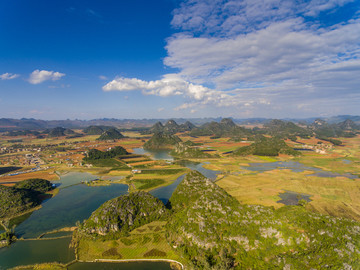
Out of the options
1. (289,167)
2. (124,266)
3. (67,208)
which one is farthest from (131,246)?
(289,167)

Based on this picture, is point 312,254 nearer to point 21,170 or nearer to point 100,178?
point 100,178

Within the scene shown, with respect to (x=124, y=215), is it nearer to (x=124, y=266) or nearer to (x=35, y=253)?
(x=124, y=266)

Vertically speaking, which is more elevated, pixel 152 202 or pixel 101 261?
pixel 152 202

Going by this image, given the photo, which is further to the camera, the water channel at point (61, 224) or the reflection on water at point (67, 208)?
the reflection on water at point (67, 208)

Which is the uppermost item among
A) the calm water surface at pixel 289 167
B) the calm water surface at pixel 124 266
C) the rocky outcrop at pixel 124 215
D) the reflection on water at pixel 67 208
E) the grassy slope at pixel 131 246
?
the rocky outcrop at pixel 124 215

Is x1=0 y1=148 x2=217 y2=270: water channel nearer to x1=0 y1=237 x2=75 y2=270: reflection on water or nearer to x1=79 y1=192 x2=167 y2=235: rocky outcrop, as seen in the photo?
x1=0 y1=237 x2=75 y2=270: reflection on water

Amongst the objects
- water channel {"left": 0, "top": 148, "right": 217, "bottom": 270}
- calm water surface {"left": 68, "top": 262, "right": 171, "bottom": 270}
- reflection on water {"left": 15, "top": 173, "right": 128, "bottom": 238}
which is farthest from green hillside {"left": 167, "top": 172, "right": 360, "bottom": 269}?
reflection on water {"left": 15, "top": 173, "right": 128, "bottom": 238}

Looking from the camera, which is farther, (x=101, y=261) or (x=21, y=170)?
(x=21, y=170)

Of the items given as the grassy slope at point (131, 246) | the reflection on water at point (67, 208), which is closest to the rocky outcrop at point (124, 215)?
the grassy slope at point (131, 246)

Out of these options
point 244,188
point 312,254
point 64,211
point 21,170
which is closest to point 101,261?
point 64,211

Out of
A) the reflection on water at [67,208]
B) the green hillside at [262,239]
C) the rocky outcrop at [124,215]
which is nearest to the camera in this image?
the green hillside at [262,239]

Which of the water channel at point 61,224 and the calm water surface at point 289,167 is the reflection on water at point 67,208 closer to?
the water channel at point 61,224
